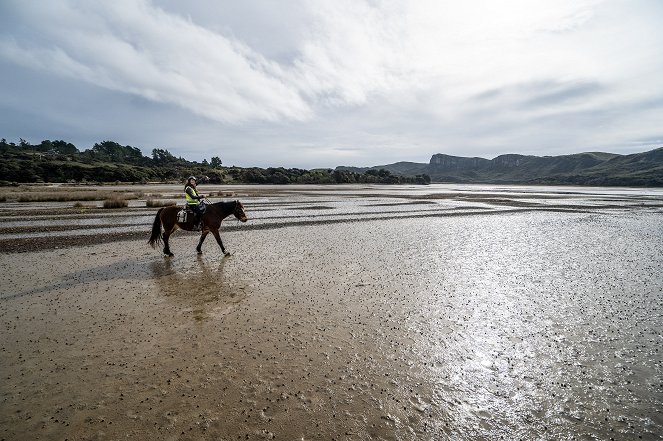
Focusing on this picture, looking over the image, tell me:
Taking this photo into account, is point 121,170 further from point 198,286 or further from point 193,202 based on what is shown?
point 198,286

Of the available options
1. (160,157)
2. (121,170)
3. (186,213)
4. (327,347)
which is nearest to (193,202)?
(186,213)

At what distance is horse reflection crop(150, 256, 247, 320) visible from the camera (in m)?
7.50

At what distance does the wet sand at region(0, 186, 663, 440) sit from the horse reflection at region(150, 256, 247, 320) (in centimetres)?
7

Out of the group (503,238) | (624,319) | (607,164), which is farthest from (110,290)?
(607,164)

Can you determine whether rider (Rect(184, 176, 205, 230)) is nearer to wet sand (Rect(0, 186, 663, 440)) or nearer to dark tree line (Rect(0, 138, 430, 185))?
wet sand (Rect(0, 186, 663, 440))

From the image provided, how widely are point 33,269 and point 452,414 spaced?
1263cm

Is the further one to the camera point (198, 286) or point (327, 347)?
point (198, 286)

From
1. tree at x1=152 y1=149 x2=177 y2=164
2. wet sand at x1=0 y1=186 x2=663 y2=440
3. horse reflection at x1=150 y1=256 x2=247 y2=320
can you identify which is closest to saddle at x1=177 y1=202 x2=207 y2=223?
wet sand at x1=0 y1=186 x2=663 y2=440

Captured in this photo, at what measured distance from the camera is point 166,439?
3.66m

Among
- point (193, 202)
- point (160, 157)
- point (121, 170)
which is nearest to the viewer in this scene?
point (193, 202)

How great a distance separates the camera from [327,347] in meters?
5.77

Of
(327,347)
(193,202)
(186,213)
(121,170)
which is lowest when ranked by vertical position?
(327,347)

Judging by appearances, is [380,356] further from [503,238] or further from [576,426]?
[503,238]

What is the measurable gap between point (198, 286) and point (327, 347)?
492 cm
